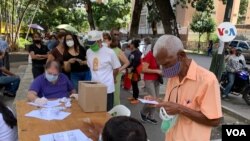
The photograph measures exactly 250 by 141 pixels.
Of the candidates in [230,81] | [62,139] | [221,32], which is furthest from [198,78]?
[230,81]

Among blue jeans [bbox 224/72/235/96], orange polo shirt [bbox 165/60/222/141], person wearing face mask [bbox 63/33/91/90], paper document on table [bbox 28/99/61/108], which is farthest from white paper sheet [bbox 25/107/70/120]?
blue jeans [bbox 224/72/235/96]

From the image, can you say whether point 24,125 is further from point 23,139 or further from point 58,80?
point 58,80

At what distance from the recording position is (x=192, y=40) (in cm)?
4116

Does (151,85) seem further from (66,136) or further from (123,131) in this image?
(123,131)

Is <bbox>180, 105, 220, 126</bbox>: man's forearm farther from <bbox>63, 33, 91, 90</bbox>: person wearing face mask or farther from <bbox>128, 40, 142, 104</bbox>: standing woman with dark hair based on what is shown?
<bbox>128, 40, 142, 104</bbox>: standing woman with dark hair

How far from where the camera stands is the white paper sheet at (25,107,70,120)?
138 inches

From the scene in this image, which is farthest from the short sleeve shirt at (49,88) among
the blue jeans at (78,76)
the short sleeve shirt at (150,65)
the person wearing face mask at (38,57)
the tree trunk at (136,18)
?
the tree trunk at (136,18)

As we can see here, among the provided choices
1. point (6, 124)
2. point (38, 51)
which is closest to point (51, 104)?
point (6, 124)

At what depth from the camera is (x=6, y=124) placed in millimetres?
3158

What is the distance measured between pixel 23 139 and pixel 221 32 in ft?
17.4

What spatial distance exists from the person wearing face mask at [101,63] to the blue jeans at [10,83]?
4.41 m

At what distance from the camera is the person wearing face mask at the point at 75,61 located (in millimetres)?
5707

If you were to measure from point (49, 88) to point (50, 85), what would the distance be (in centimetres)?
5

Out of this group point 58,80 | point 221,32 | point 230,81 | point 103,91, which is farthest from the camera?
point 230,81
